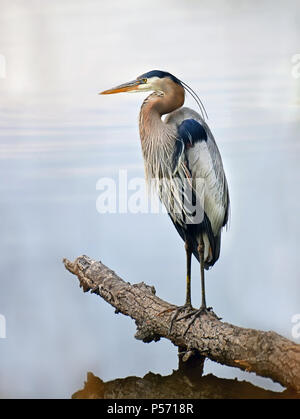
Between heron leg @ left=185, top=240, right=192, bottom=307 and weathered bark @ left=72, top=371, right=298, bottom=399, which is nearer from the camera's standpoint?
weathered bark @ left=72, top=371, right=298, bottom=399

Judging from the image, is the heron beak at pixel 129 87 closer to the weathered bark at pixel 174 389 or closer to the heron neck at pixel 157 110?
the heron neck at pixel 157 110

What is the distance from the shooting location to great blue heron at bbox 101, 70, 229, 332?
202 cm

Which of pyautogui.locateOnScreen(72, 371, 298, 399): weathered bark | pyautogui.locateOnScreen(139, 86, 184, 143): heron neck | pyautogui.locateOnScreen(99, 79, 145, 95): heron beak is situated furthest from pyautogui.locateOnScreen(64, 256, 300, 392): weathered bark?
pyautogui.locateOnScreen(99, 79, 145, 95): heron beak

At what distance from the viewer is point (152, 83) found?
2.08 meters

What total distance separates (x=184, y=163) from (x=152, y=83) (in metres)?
0.35

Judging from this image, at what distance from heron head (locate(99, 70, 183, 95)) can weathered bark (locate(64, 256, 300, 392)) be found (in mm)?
779

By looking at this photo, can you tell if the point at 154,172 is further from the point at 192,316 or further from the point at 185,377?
the point at 185,377

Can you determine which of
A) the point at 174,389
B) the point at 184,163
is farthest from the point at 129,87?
the point at 174,389

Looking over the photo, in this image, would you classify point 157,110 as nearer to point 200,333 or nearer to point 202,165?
point 202,165

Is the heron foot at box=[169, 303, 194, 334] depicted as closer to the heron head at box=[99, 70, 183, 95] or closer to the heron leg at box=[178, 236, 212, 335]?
the heron leg at box=[178, 236, 212, 335]

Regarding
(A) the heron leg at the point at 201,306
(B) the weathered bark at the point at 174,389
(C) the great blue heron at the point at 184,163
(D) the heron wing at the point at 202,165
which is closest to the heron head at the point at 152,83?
(C) the great blue heron at the point at 184,163

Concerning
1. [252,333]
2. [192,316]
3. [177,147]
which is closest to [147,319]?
[192,316]

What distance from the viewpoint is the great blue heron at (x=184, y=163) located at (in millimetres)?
2020
